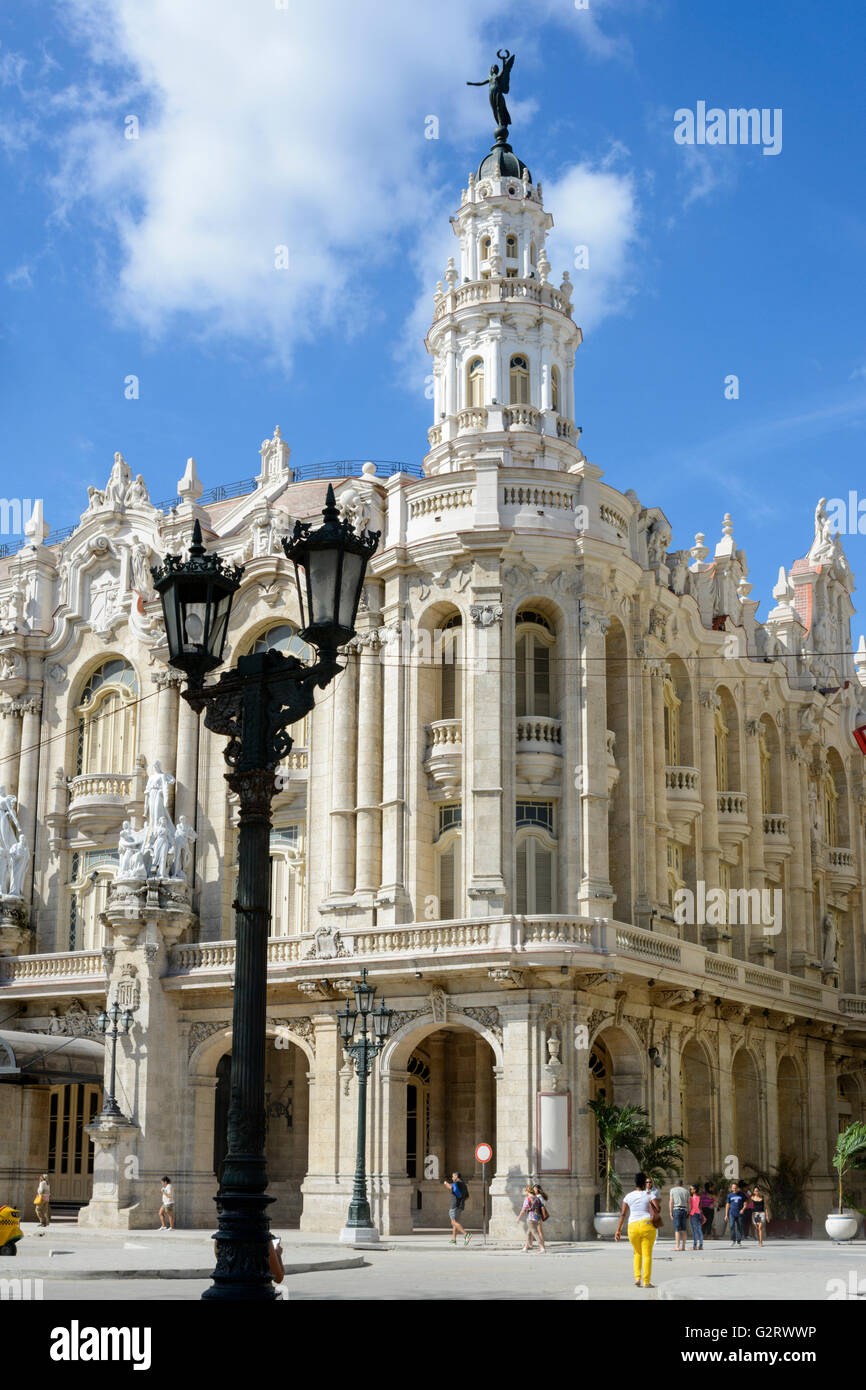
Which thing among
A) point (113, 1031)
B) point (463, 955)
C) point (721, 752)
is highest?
point (721, 752)

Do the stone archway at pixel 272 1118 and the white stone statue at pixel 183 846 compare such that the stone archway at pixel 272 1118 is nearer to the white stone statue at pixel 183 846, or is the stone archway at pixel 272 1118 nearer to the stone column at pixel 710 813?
the white stone statue at pixel 183 846

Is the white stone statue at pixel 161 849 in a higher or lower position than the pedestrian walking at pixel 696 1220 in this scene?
higher

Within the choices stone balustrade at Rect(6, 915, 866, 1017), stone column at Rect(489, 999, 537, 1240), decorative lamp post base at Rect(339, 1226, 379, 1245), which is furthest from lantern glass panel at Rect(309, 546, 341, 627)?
stone column at Rect(489, 999, 537, 1240)

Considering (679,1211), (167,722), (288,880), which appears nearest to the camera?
(679,1211)

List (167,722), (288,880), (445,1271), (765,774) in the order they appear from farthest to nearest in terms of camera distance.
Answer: (765,774) → (167,722) → (288,880) → (445,1271)

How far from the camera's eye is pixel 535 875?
41.2 metres

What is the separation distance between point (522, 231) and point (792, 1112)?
2712 cm

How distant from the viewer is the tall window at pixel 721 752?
5022 cm

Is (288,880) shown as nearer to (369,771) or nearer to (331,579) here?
(369,771)

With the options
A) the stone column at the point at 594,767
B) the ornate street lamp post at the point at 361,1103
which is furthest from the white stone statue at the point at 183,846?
the stone column at the point at 594,767

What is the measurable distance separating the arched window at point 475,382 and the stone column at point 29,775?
604 inches

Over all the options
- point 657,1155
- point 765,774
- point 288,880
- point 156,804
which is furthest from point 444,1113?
point 765,774

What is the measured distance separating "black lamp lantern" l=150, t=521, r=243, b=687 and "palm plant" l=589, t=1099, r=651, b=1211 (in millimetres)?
25061

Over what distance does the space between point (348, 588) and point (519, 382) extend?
124 feet
